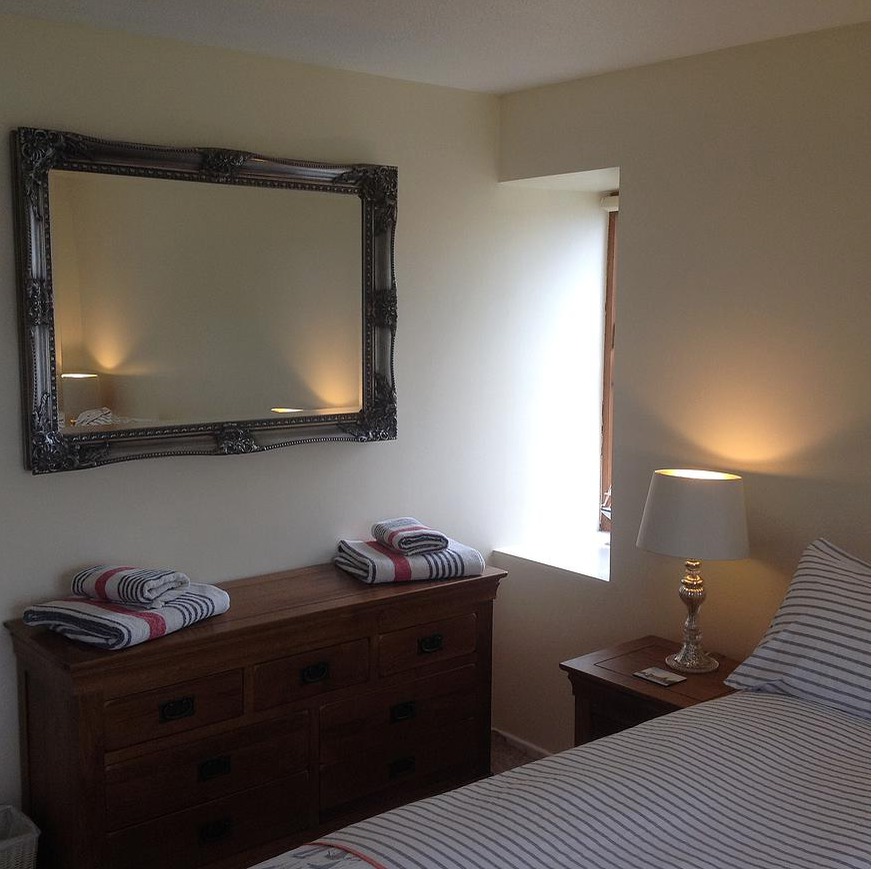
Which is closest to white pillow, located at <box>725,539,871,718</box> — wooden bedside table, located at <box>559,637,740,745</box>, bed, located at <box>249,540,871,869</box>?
bed, located at <box>249,540,871,869</box>

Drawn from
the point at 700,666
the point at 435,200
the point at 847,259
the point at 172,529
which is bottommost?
the point at 700,666

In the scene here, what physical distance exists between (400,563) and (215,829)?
98 cm

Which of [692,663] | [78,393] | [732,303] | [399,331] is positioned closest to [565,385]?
[399,331]

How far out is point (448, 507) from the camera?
3.92m

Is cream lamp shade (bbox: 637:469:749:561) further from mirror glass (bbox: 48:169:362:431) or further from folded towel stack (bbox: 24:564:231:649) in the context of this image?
folded towel stack (bbox: 24:564:231:649)

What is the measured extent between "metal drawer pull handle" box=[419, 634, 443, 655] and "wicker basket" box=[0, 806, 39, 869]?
1255 mm

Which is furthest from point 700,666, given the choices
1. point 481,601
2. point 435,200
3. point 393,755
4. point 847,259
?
point 435,200

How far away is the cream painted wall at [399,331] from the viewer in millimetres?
2908

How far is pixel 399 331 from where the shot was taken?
370 cm

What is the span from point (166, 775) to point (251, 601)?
0.57m

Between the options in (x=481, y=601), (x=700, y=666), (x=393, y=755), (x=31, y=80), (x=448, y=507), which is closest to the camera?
(x=31, y=80)

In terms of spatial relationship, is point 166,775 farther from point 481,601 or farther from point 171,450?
point 481,601

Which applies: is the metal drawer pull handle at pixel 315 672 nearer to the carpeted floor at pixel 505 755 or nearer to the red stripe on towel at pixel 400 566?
the red stripe on towel at pixel 400 566

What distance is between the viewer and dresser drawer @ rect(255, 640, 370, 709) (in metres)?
3.02
